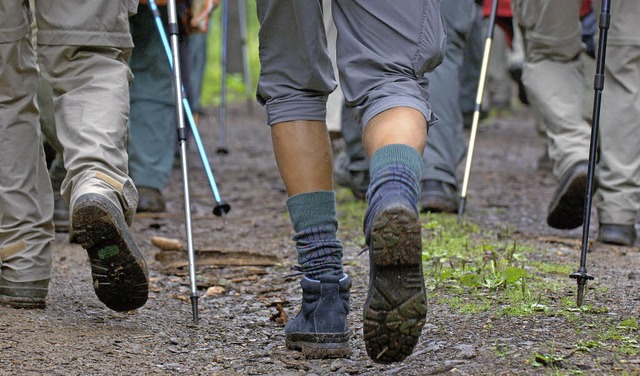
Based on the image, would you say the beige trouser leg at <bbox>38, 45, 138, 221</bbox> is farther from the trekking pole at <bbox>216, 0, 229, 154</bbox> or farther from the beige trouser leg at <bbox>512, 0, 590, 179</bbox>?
the trekking pole at <bbox>216, 0, 229, 154</bbox>

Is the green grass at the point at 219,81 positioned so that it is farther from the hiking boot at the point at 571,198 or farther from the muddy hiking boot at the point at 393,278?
the muddy hiking boot at the point at 393,278

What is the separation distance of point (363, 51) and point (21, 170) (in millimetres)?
1342

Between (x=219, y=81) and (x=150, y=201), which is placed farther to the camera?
(x=219, y=81)

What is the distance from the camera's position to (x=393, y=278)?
2.57 meters

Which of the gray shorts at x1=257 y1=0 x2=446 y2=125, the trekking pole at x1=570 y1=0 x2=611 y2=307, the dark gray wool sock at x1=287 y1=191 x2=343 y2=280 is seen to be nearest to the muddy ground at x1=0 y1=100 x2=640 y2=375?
the trekking pole at x1=570 y1=0 x2=611 y2=307

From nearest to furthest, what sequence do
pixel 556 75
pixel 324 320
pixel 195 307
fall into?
pixel 324 320
pixel 195 307
pixel 556 75

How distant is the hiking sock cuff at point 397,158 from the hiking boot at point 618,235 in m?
2.43

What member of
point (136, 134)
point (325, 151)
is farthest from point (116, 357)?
point (136, 134)

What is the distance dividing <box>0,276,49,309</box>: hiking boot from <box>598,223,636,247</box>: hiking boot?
2595 millimetres

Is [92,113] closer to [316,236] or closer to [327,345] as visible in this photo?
[316,236]

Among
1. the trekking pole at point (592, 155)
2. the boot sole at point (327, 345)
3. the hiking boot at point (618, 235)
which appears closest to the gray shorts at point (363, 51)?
the boot sole at point (327, 345)

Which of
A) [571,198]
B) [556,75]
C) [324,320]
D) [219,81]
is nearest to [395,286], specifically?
[324,320]

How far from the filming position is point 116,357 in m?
3.07

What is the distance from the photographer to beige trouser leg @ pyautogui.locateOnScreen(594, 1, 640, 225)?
15.7 ft
